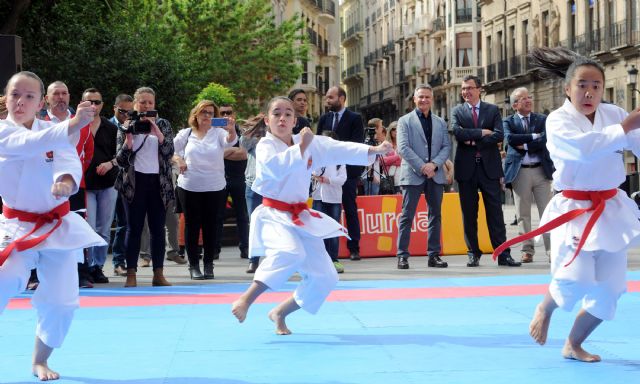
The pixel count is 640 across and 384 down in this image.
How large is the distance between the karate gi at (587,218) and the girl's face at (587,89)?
49 mm

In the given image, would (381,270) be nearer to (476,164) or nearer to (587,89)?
(476,164)

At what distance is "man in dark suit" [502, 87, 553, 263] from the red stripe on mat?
2.51 metres

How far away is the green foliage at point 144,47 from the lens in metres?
26.3

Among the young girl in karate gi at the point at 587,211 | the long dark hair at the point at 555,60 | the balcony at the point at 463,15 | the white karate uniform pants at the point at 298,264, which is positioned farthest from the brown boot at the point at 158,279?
the balcony at the point at 463,15

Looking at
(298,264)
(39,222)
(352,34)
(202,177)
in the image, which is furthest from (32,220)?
(352,34)

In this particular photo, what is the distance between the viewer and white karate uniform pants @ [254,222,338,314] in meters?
7.20

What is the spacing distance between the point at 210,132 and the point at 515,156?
3.61 m

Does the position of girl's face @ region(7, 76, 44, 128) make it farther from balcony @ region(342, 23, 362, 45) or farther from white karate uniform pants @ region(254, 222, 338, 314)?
balcony @ region(342, 23, 362, 45)

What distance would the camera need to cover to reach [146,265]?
1338 centimetres

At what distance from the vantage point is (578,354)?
6230 mm

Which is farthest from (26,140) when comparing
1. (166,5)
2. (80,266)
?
(166,5)

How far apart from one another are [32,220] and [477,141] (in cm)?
706

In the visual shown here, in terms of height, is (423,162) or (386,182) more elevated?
(423,162)

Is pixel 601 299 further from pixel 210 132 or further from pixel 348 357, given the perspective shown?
pixel 210 132
